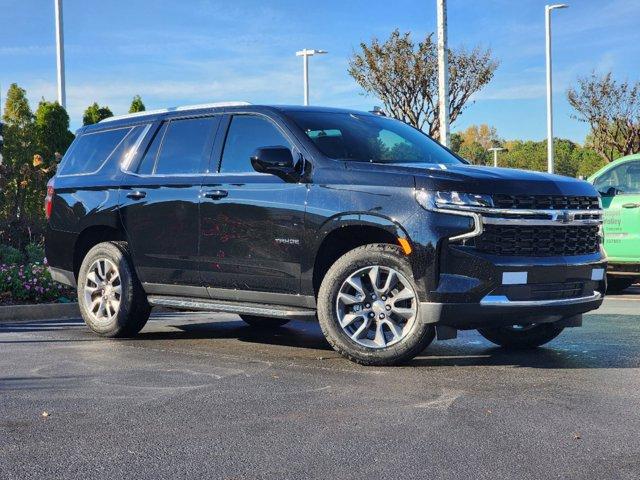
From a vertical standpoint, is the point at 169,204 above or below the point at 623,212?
above

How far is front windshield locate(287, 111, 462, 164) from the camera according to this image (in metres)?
7.03

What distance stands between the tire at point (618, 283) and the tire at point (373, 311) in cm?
731

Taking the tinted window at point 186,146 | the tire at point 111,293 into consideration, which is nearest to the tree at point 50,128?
the tire at point 111,293

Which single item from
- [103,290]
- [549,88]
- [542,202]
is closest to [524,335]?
[542,202]

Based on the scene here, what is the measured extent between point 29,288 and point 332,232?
5.51 meters

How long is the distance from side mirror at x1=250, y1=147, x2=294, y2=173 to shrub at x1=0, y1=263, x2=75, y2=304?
5045 millimetres

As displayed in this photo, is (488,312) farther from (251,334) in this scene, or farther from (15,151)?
(15,151)

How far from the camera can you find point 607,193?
12.0 metres

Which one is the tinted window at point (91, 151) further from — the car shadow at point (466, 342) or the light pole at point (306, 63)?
the light pole at point (306, 63)

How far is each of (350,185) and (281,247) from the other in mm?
759

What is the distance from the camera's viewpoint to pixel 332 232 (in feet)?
21.8

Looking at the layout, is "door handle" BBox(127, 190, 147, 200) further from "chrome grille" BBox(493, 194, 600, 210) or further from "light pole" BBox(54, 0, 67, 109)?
"light pole" BBox(54, 0, 67, 109)

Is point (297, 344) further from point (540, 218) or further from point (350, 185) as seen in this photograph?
point (540, 218)

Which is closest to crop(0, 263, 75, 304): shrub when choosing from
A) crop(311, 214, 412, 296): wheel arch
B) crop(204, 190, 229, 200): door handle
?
crop(204, 190, 229, 200): door handle
